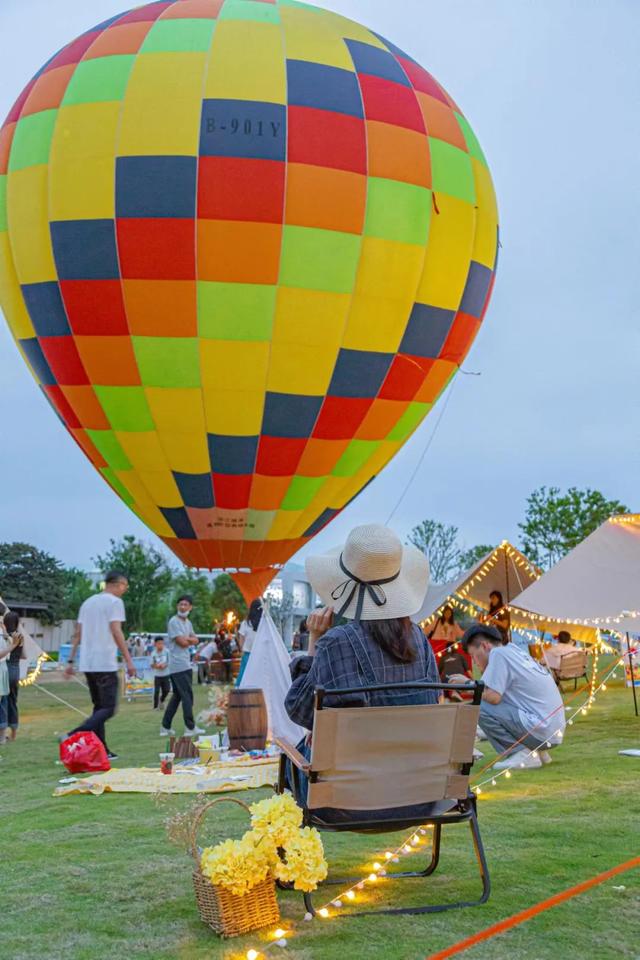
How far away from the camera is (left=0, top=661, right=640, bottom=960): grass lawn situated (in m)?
3.35

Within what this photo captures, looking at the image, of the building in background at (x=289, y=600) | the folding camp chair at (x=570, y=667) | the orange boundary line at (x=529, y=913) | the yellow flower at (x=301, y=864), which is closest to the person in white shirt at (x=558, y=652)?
the folding camp chair at (x=570, y=667)

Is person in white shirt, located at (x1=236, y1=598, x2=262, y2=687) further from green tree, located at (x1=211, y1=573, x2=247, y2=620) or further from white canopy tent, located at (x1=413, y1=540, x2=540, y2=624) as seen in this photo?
green tree, located at (x1=211, y1=573, x2=247, y2=620)

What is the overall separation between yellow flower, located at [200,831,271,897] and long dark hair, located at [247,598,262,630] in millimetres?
7953

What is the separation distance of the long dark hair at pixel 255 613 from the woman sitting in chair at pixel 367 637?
25.0 ft

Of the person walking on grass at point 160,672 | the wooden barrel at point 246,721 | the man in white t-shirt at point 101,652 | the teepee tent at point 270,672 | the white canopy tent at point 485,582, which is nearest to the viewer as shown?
the man in white t-shirt at point 101,652

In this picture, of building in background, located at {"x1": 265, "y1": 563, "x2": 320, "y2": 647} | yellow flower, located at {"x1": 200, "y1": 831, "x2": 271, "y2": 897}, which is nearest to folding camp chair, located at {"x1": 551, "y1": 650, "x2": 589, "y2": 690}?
yellow flower, located at {"x1": 200, "y1": 831, "x2": 271, "y2": 897}

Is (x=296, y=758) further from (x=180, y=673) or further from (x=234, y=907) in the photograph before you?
(x=180, y=673)

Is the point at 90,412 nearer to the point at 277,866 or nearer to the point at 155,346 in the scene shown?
the point at 155,346

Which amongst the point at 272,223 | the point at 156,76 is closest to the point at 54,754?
the point at 272,223

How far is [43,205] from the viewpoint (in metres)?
11.4

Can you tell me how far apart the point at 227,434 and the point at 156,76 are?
4.04 meters

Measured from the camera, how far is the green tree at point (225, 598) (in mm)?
55531

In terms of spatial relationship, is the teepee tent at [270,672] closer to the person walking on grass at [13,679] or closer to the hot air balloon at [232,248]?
the person walking on grass at [13,679]

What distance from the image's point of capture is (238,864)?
137 inches
